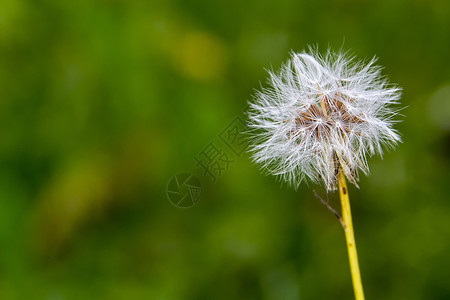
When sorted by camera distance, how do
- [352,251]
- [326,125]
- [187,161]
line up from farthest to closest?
[187,161]
[326,125]
[352,251]

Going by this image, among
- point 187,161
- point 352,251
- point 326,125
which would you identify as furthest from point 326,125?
point 187,161

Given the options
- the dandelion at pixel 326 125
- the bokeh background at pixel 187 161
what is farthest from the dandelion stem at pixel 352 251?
the bokeh background at pixel 187 161

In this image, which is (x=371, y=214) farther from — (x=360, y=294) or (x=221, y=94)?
(x=360, y=294)

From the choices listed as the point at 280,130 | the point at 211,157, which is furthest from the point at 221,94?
the point at 280,130

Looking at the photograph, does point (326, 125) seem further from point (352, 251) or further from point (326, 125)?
point (352, 251)

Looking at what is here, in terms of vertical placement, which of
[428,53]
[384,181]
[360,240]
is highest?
[428,53]

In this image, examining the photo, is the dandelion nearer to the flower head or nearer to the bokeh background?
the flower head

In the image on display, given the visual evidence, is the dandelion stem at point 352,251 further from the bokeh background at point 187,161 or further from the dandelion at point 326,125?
the bokeh background at point 187,161

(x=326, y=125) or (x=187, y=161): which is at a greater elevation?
(x=187, y=161)
